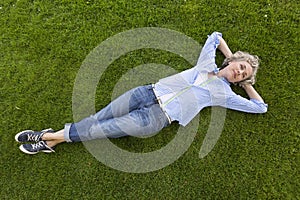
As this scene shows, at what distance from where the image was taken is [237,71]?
3.30 meters

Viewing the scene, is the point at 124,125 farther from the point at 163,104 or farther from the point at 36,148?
the point at 36,148

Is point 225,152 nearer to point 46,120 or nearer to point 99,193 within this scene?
point 99,193

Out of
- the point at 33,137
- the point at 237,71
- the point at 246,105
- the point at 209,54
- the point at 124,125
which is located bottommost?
the point at 246,105

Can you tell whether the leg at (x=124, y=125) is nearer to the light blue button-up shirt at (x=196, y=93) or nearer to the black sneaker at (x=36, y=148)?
the light blue button-up shirt at (x=196, y=93)

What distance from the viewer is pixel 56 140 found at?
337 centimetres

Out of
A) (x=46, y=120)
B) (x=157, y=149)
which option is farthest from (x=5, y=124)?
(x=157, y=149)

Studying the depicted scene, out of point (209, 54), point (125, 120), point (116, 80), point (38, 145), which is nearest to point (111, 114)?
point (125, 120)

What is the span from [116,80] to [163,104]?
623 mm

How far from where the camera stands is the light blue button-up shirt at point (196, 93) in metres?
3.34

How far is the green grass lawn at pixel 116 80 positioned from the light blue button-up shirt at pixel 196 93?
Result: 20 centimetres

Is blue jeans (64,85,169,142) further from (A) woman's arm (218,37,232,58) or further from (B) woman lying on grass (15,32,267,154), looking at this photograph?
(A) woman's arm (218,37,232,58)

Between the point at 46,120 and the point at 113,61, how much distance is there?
927 millimetres

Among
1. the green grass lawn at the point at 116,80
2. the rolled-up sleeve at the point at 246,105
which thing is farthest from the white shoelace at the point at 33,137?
the rolled-up sleeve at the point at 246,105

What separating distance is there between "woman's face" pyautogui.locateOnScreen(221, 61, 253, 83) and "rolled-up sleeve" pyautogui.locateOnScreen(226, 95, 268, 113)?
0.18 metres
